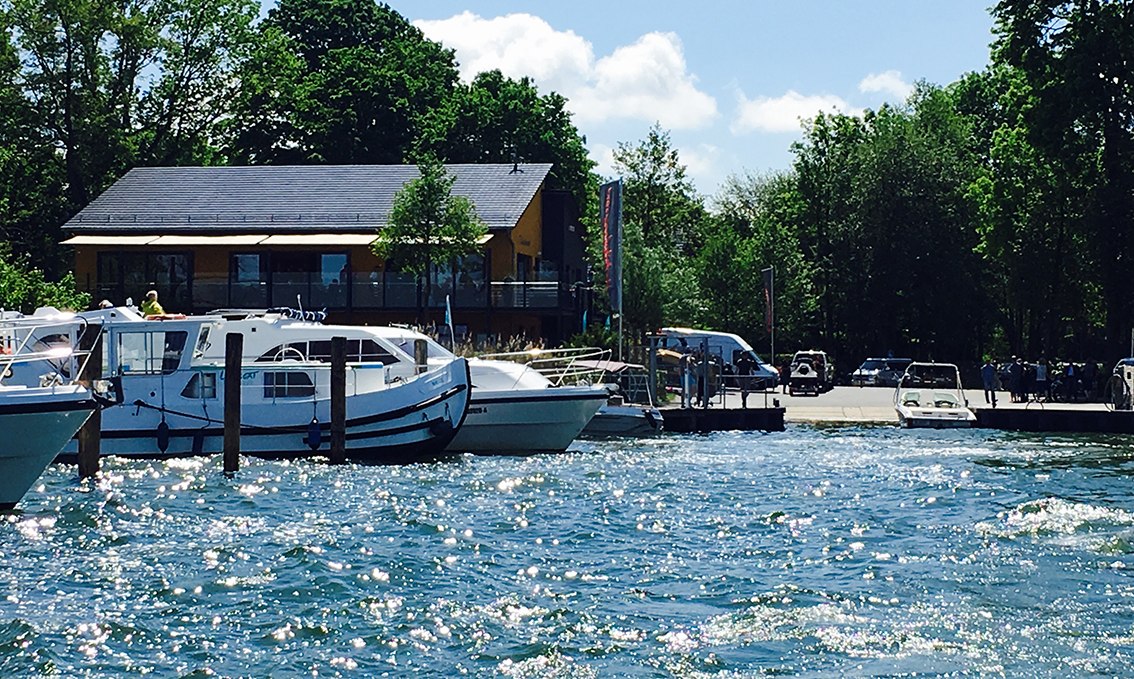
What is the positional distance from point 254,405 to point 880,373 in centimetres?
4153

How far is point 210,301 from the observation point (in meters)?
58.1

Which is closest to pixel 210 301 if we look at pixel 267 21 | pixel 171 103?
pixel 171 103

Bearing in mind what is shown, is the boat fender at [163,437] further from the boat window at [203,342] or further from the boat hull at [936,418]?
the boat hull at [936,418]

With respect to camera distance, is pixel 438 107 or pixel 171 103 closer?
pixel 171 103

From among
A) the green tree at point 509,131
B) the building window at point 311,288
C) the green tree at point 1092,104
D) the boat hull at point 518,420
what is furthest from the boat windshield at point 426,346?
the green tree at point 509,131

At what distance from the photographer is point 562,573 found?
19.5 m

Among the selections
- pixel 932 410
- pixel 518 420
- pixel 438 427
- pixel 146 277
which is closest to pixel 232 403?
pixel 438 427

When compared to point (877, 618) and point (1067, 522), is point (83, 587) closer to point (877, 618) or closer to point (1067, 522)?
point (877, 618)

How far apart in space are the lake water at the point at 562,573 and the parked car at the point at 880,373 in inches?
1493

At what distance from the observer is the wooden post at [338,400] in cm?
3144

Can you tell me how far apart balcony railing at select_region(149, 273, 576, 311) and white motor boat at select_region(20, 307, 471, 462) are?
21.8 meters

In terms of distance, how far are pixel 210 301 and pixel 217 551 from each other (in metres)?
38.4

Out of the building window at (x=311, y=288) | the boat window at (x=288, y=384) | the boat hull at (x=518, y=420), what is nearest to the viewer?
the boat window at (x=288, y=384)

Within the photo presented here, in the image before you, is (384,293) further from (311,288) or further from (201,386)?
(201,386)
